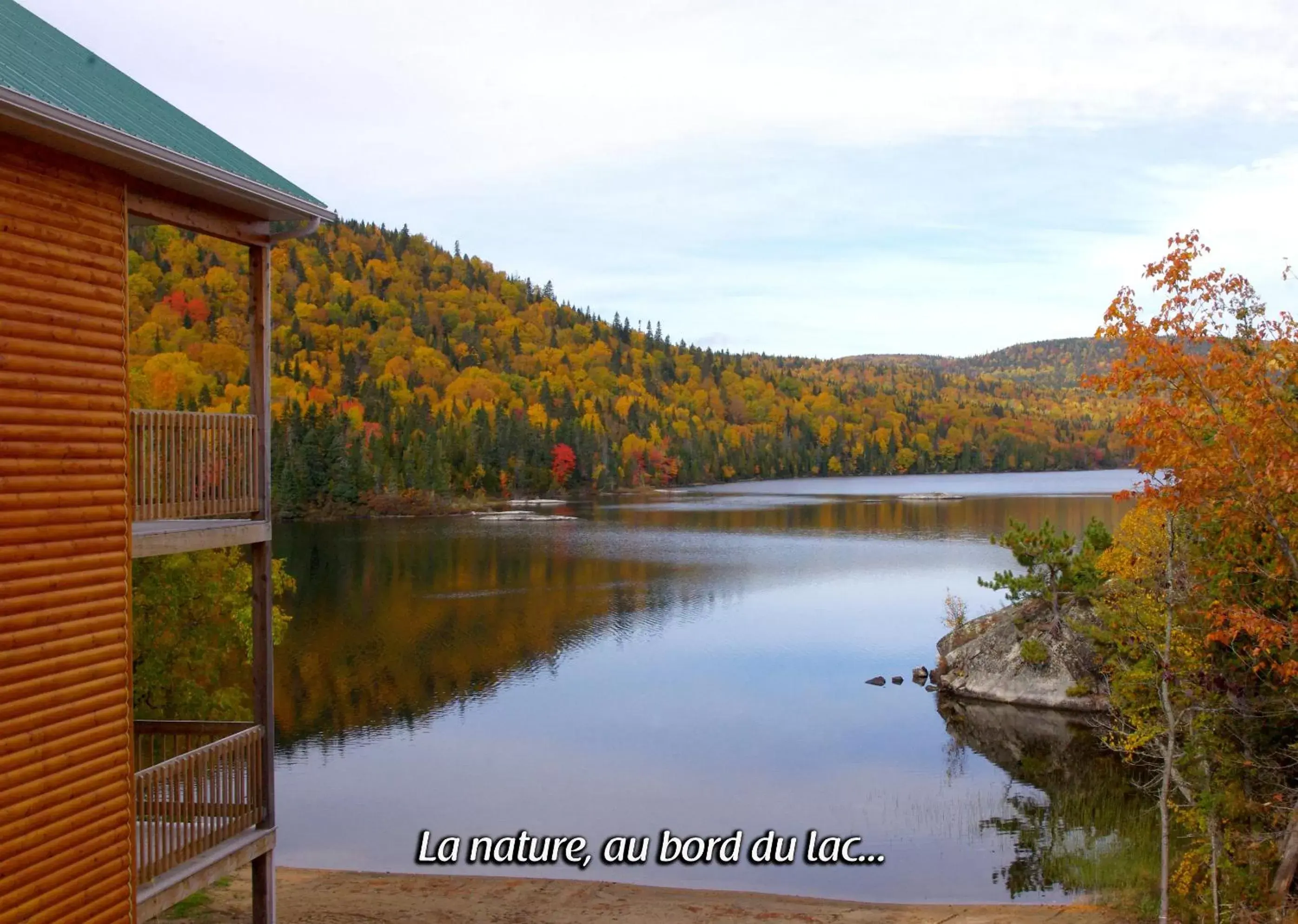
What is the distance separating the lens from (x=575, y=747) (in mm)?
27141

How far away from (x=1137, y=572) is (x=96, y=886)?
1589cm

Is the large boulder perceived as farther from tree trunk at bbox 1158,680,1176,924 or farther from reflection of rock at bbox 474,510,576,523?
reflection of rock at bbox 474,510,576,523

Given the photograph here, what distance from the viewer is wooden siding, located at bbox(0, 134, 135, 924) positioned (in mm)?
7633

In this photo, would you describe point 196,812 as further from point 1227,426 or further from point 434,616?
point 434,616

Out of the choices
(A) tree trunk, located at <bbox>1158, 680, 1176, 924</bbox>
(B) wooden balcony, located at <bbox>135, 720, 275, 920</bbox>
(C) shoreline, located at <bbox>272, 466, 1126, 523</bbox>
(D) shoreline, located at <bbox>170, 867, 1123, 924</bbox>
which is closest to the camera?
(B) wooden balcony, located at <bbox>135, 720, 275, 920</bbox>

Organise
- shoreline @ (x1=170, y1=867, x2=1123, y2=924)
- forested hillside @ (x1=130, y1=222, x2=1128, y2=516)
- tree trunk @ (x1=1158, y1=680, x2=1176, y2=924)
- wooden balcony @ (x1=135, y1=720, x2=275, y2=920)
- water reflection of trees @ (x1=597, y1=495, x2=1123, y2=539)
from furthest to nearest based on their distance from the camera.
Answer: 1. forested hillside @ (x1=130, y1=222, x2=1128, y2=516)
2. water reflection of trees @ (x1=597, y1=495, x2=1123, y2=539)
3. shoreline @ (x1=170, y1=867, x2=1123, y2=924)
4. tree trunk @ (x1=1158, y1=680, x2=1176, y2=924)
5. wooden balcony @ (x1=135, y1=720, x2=275, y2=920)

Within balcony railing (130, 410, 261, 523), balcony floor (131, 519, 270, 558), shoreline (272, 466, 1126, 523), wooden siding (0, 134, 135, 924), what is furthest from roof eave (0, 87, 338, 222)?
shoreline (272, 466, 1126, 523)

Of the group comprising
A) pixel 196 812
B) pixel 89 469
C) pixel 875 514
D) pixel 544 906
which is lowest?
pixel 544 906

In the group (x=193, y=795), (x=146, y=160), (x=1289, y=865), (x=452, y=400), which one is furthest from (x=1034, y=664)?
(x=452, y=400)

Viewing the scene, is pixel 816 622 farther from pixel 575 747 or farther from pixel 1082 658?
pixel 575 747

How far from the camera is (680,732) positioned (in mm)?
28609

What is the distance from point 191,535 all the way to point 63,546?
4.91ft

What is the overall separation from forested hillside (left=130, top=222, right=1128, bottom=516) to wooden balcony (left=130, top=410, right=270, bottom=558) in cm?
6699

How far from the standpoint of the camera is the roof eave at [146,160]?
7223 millimetres
